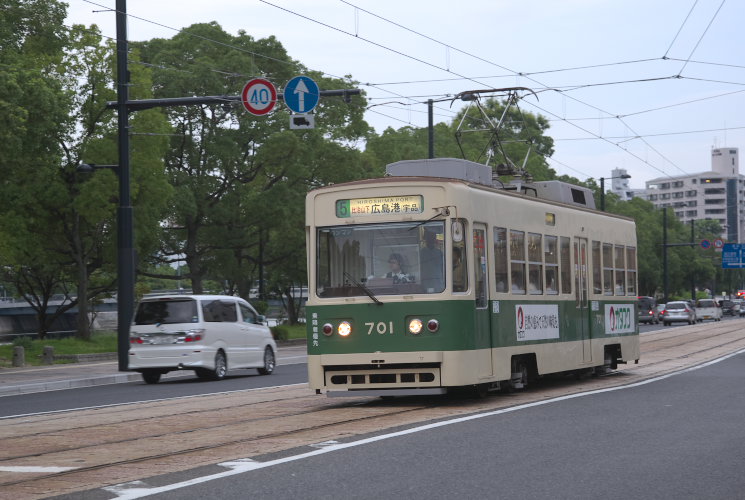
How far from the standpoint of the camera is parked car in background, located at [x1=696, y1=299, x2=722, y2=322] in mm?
77875

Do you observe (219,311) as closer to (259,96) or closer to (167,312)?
(167,312)

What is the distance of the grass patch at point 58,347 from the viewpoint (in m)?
35.8

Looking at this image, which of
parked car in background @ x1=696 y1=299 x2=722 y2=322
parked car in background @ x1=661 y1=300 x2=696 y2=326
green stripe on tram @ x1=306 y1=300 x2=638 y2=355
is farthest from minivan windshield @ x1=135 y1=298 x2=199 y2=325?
parked car in background @ x1=696 y1=299 x2=722 y2=322

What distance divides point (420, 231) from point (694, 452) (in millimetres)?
5731

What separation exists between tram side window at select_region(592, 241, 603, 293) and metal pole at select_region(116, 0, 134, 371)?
471 inches

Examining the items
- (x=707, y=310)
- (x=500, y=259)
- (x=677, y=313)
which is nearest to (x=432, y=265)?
(x=500, y=259)

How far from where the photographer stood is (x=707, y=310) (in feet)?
258

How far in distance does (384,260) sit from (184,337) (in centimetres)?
959

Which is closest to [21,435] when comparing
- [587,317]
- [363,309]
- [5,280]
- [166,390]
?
[363,309]

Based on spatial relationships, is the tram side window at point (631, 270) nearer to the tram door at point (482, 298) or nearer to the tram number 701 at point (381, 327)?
the tram door at point (482, 298)

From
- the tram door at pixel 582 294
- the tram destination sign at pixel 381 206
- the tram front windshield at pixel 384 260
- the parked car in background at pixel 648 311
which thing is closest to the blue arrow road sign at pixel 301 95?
the tram door at pixel 582 294

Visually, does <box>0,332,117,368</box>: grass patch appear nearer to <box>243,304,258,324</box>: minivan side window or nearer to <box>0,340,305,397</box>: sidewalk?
<box>0,340,305,397</box>: sidewalk

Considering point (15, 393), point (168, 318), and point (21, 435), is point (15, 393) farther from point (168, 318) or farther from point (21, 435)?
point (21, 435)

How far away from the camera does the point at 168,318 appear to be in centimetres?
2409
